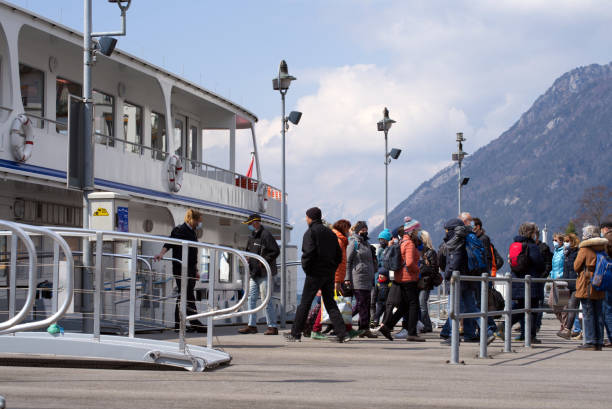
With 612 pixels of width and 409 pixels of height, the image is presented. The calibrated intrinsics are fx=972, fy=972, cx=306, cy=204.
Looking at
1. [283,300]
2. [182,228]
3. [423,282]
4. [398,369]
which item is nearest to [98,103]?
[283,300]

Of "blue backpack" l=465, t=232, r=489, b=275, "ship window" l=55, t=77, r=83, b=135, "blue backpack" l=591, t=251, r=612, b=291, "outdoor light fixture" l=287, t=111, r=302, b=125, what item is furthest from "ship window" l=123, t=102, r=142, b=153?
"blue backpack" l=591, t=251, r=612, b=291

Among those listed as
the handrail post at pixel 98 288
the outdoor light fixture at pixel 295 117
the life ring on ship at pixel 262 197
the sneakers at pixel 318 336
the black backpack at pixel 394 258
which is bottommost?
the sneakers at pixel 318 336

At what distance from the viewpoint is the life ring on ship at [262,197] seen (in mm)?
26781

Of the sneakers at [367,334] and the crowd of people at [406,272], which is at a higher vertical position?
the crowd of people at [406,272]

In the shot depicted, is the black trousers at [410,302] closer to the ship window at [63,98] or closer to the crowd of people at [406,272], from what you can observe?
the crowd of people at [406,272]

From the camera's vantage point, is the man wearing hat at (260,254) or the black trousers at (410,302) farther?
the man wearing hat at (260,254)

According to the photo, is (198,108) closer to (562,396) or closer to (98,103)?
(98,103)

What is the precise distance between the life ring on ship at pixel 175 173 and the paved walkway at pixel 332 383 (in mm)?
9954

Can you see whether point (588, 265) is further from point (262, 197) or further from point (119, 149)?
point (262, 197)

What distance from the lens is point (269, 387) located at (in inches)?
285

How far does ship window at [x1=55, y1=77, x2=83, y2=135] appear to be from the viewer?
710 inches

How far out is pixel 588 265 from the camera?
491 inches

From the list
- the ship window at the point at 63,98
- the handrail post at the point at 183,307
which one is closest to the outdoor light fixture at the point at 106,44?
the ship window at the point at 63,98

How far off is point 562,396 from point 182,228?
729 centimetres
